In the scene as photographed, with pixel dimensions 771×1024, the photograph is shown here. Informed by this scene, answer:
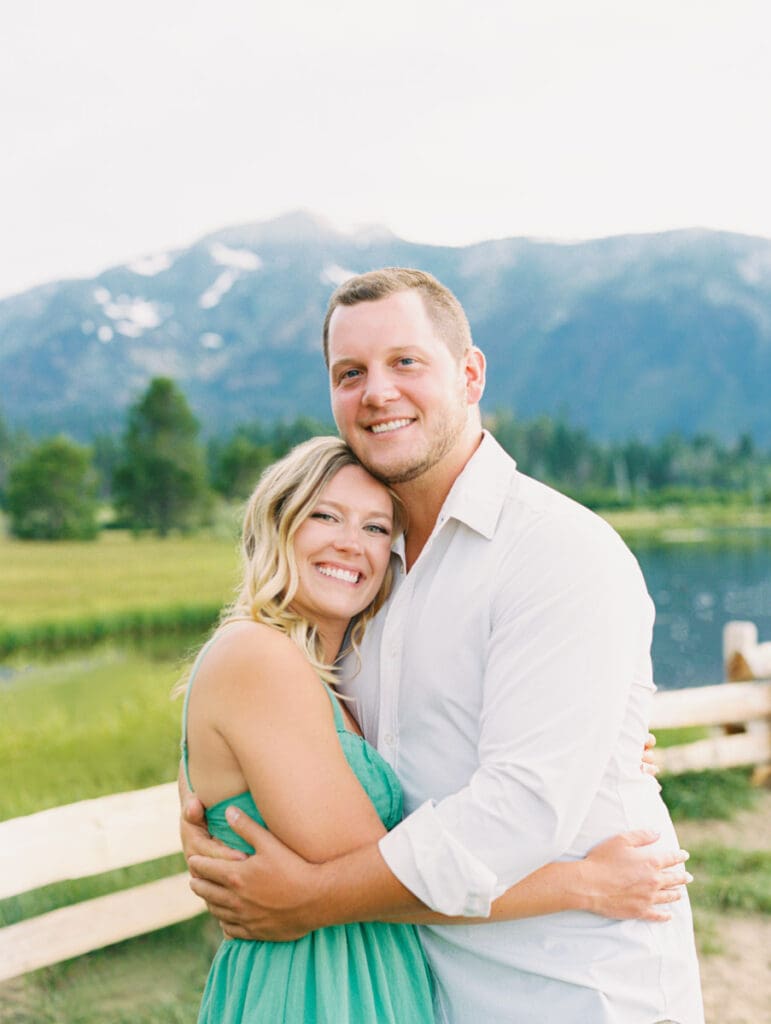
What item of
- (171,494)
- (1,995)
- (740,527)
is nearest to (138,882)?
(1,995)

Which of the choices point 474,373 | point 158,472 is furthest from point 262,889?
point 158,472

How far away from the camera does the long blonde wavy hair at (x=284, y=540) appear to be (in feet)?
6.75

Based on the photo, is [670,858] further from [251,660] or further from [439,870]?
[251,660]

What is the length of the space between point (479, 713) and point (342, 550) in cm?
49

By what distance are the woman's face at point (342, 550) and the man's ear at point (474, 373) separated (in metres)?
0.37

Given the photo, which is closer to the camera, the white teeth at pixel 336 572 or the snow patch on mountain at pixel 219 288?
the white teeth at pixel 336 572

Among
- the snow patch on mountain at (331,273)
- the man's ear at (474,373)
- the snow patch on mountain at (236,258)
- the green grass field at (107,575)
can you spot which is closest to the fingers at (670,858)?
the man's ear at (474,373)

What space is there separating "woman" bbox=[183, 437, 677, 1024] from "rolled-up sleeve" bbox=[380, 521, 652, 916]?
5.6 inches

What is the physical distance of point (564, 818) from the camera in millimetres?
1668

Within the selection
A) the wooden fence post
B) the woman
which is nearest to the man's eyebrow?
the woman

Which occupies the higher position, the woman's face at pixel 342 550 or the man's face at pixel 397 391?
the man's face at pixel 397 391

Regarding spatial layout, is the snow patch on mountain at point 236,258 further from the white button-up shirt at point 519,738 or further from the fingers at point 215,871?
the fingers at point 215,871

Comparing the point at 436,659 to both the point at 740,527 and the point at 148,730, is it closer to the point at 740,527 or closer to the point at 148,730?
the point at 148,730

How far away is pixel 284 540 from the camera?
212 cm
